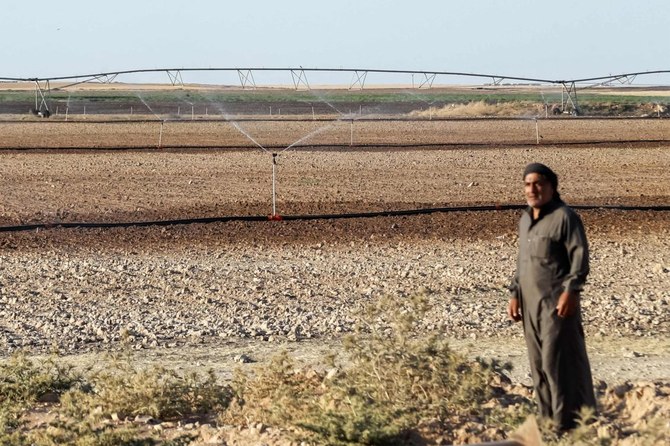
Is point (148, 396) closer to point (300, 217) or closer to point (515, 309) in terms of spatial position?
point (515, 309)

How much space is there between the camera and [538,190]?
7285 mm

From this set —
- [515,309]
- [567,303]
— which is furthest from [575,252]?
[515,309]

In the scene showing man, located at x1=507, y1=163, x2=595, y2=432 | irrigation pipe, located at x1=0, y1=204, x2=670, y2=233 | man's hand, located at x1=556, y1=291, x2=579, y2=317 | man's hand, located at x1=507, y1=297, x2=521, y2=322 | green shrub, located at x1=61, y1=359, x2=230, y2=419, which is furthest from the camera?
irrigation pipe, located at x1=0, y1=204, x2=670, y2=233

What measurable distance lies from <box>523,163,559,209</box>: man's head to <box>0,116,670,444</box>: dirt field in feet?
8.01

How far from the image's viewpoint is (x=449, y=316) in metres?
11.7

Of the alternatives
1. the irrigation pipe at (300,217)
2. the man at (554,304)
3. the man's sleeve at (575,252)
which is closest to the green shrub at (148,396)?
the man at (554,304)

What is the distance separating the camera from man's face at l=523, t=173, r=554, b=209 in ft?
23.9

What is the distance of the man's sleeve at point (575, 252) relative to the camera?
7086 mm

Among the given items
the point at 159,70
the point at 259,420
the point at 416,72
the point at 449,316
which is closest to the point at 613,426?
the point at 259,420

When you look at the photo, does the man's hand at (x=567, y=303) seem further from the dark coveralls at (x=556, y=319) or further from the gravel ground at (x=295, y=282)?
the gravel ground at (x=295, y=282)

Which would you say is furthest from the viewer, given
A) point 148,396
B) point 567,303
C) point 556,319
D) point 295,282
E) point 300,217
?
point 300,217

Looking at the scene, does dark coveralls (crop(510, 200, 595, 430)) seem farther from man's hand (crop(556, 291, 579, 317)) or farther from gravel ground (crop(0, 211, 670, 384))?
gravel ground (crop(0, 211, 670, 384))

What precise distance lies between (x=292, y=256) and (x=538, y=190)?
874cm

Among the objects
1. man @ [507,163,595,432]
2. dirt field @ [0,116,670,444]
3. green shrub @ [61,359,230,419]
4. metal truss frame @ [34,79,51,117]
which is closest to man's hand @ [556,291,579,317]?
man @ [507,163,595,432]
